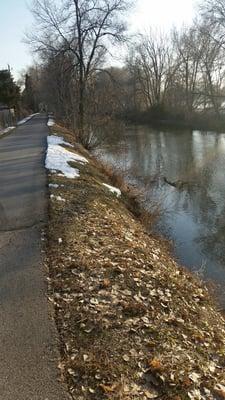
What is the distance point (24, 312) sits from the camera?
4.81 meters

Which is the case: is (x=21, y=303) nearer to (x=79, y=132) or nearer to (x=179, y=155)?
(x=179, y=155)

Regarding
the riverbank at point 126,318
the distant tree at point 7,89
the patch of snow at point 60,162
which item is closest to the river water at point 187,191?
the riverbank at point 126,318

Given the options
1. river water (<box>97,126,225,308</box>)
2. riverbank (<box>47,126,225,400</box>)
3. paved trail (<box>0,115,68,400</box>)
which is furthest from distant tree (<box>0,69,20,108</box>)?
riverbank (<box>47,126,225,400</box>)

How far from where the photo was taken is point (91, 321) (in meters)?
4.75

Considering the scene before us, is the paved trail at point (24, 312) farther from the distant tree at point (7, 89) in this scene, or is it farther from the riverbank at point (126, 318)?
the distant tree at point (7, 89)

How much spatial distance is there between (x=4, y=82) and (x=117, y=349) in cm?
5160

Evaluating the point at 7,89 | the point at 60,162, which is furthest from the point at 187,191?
the point at 7,89

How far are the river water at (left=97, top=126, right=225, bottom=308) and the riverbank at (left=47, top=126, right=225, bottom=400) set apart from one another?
5.71 ft

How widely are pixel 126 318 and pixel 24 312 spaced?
3.90 ft

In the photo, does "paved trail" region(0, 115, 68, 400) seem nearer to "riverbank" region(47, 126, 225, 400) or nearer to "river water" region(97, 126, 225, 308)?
"riverbank" region(47, 126, 225, 400)

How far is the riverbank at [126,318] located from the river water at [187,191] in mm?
1741

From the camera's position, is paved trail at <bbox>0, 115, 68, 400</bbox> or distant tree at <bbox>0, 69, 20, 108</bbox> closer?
paved trail at <bbox>0, 115, 68, 400</bbox>

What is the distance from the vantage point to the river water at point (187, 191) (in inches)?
398

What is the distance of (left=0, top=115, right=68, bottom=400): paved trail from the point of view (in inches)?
144
